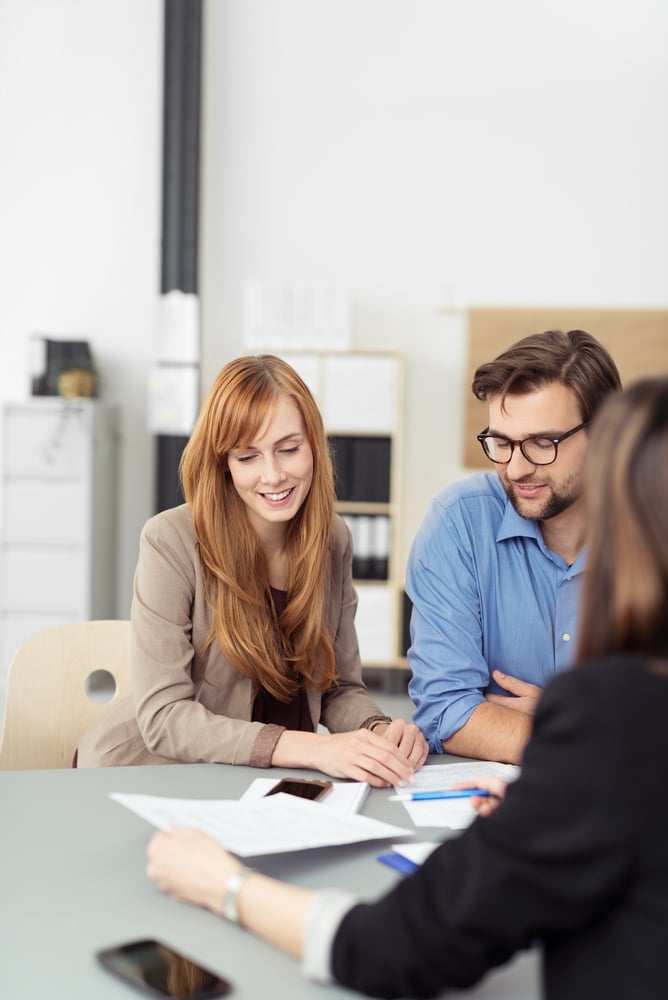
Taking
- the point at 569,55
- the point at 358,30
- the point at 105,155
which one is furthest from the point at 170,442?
the point at 569,55

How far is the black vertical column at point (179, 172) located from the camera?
19.4 feet

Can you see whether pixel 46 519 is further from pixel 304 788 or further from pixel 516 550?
pixel 304 788

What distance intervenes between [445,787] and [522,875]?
2.79 ft

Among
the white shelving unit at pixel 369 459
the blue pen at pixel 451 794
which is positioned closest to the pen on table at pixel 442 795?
the blue pen at pixel 451 794

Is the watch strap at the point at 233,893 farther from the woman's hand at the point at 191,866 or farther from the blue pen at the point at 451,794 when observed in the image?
the blue pen at the point at 451,794

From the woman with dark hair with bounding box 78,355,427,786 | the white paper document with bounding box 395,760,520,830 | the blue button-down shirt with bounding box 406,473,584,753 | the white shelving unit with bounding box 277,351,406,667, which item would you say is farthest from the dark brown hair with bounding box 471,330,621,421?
the white shelving unit with bounding box 277,351,406,667

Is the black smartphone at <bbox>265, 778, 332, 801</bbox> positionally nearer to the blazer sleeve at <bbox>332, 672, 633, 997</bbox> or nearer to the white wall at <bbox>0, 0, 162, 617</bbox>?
the blazer sleeve at <bbox>332, 672, 633, 997</bbox>

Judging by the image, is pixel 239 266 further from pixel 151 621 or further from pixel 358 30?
pixel 151 621

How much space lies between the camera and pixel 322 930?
106cm

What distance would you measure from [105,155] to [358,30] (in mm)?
1564

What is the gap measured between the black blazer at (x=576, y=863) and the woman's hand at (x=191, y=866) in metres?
0.31

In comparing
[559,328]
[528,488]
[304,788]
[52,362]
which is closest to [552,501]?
[528,488]

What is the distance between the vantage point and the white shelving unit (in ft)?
18.5

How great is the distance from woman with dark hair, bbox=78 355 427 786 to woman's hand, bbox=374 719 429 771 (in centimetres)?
16
